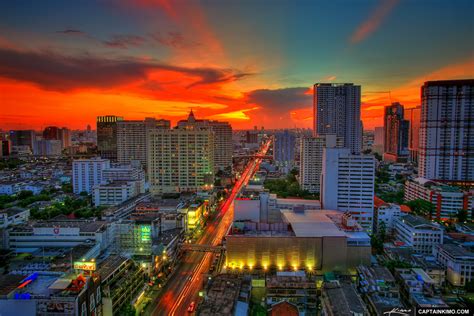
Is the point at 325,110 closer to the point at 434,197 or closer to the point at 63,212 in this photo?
the point at 434,197

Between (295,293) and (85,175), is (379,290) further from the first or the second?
(85,175)

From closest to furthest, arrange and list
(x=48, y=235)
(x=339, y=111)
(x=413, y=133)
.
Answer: (x=48, y=235)
(x=339, y=111)
(x=413, y=133)

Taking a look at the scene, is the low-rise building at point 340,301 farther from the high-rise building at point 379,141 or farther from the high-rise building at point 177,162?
the high-rise building at point 379,141

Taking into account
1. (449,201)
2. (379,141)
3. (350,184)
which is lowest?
(449,201)

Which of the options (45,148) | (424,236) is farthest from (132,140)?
(424,236)
